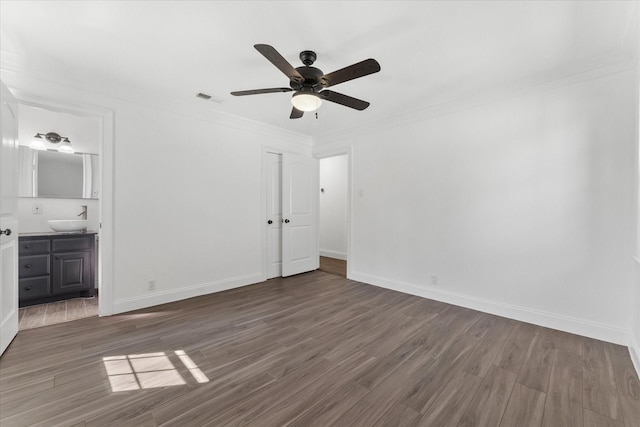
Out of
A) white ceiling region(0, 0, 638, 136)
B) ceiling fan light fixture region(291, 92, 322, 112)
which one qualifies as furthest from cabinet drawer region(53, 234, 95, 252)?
ceiling fan light fixture region(291, 92, 322, 112)

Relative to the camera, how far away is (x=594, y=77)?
8.52ft

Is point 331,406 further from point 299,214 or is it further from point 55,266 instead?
point 55,266

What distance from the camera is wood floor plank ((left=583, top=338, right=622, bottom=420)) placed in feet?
5.55

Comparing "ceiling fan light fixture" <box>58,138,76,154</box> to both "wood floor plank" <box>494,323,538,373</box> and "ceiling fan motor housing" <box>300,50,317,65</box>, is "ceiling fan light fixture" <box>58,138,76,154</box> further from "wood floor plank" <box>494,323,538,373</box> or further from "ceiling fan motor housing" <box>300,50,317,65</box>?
"wood floor plank" <box>494,323,538,373</box>

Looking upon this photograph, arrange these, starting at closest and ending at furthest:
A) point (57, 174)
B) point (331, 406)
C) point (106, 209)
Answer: point (331, 406), point (106, 209), point (57, 174)

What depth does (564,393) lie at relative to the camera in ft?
5.97

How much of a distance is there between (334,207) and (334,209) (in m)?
0.05

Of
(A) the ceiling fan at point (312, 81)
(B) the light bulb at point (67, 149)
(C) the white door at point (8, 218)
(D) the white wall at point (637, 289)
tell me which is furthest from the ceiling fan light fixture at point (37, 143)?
(D) the white wall at point (637, 289)

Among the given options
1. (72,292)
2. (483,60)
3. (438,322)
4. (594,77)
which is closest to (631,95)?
(594,77)

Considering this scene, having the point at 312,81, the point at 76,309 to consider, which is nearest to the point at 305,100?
the point at 312,81

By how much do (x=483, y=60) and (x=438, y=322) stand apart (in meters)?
2.60

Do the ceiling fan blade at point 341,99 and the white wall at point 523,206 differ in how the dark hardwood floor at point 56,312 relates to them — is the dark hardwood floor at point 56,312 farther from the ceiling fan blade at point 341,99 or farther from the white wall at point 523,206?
the white wall at point 523,206

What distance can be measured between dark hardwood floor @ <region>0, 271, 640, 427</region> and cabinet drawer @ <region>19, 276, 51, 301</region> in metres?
0.96

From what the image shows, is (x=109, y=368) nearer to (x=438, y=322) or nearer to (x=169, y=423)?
(x=169, y=423)
